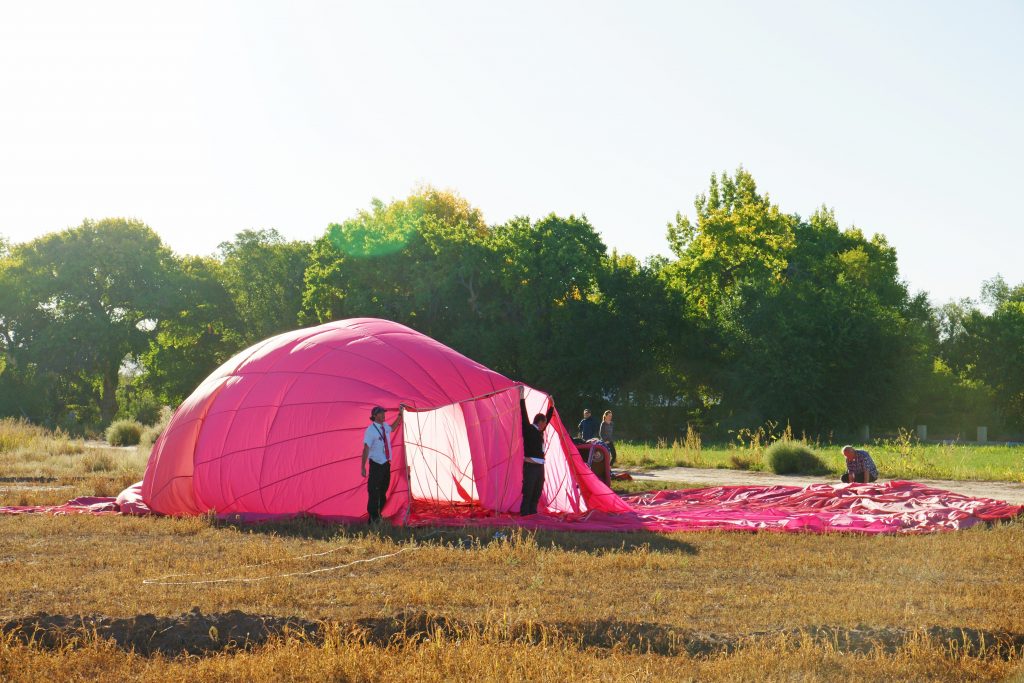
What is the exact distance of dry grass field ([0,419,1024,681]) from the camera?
735 cm

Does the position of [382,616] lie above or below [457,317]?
below

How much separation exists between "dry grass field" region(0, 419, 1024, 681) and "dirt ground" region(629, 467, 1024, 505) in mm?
6094

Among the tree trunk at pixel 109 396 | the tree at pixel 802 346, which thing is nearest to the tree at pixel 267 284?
the tree trunk at pixel 109 396

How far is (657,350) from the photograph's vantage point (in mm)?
48438

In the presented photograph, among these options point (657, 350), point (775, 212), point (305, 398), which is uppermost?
point (775, 212)

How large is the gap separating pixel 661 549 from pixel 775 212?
152 ft

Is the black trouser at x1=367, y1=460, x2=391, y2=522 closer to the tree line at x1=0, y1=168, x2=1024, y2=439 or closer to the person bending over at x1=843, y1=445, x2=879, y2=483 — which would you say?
the person bending over at x1=843, y1=445, x2=879, y2=483

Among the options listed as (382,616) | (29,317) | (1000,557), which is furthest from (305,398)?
(29,317)

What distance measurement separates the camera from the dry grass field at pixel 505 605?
7348 mm

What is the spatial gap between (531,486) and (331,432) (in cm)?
298

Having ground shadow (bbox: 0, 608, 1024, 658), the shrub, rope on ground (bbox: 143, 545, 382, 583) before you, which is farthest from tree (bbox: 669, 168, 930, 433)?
ground shadow (bbox: 0, 608, 1024, 658)

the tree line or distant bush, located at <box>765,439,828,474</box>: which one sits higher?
the tree line

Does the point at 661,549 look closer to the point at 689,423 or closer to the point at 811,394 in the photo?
the point at 811,394

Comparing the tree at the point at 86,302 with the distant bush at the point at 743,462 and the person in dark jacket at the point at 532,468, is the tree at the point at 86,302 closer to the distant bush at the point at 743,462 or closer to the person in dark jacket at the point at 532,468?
the distant bush at the point at 743,462
